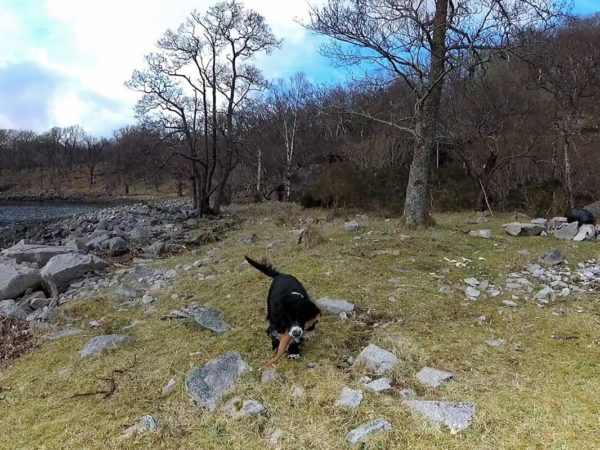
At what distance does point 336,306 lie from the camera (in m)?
5.57

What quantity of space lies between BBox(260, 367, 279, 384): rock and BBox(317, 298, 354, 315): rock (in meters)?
1.49

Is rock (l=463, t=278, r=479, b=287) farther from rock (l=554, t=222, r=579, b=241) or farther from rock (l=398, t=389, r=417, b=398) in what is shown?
rock (l=554, t=222, r=579, b=241)

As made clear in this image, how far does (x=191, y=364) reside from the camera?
14.5ft

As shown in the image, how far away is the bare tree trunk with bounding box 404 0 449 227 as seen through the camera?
9703mm

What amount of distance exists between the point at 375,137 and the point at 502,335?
17.4m

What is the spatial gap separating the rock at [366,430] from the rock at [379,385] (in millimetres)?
430

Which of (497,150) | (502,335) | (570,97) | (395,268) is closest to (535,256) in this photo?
(395,268)

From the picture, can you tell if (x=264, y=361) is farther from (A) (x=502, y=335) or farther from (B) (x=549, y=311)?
(B) (x=549, y=311)

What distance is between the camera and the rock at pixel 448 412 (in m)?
3.21

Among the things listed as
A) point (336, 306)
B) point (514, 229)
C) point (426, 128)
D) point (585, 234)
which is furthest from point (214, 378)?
point (585, 234)

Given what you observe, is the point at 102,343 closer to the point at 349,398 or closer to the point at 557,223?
the point at 349,398

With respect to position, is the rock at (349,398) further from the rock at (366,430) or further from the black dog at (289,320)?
the black dog at (289,320)

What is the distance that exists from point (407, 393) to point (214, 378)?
5.08 feet

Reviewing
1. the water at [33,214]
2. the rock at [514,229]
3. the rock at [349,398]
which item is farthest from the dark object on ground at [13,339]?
the water at [33,214]
